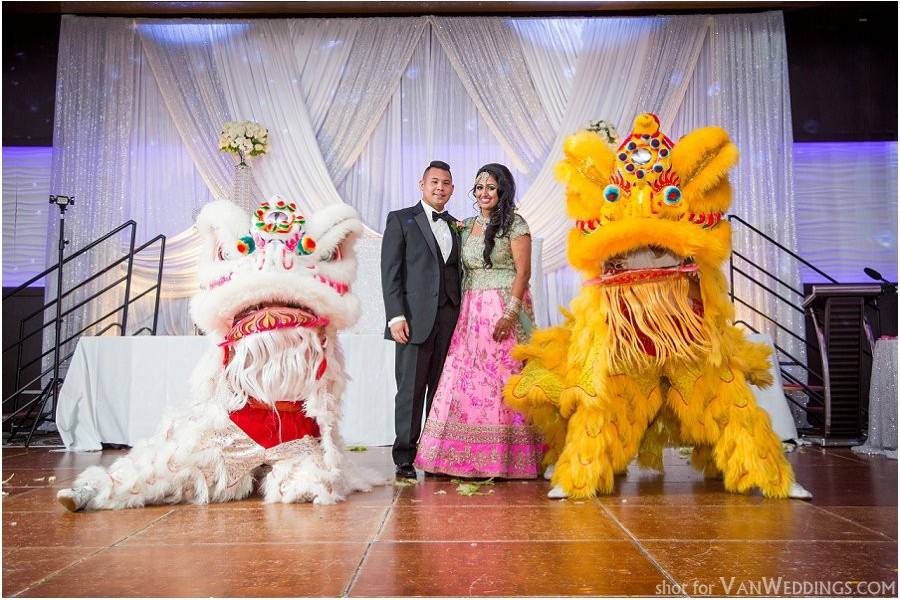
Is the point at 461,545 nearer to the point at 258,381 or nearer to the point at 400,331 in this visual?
the point at 258,381

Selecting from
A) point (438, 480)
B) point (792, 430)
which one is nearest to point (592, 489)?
point (438, 480)

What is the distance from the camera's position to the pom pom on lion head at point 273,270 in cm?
269

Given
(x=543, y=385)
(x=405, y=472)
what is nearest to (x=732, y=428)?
(x=543, y=385)

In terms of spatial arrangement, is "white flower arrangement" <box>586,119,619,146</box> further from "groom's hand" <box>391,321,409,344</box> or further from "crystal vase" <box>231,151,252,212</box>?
"groom's hand" <box>391,321,409,344</box>

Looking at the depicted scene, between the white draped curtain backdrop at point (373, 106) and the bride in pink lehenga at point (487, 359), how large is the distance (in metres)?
3.68

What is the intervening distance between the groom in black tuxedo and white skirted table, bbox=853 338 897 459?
2.38 m

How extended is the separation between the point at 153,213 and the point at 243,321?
4.90 meters

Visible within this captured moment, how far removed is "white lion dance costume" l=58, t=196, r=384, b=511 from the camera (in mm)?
2641

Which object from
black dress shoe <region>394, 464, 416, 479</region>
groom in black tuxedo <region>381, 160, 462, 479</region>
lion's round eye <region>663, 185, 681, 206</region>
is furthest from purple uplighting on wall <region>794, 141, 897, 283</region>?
black dress shoe <region>394, 464, 416, 479</region>

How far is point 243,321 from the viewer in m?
2.72

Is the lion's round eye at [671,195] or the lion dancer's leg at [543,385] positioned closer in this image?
the lion's round eye at [671,195]

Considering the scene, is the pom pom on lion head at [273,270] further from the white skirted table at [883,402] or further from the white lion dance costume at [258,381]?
the white skirted table at [883,402]

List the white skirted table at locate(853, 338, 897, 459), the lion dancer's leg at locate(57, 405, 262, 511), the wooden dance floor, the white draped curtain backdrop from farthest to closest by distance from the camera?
the white draped curtain backdrop, the white skirted table at locate(853, 338, 897, 459), the lion dancer's leg at locate(57, 405, 262, 511), the wooden dance floor

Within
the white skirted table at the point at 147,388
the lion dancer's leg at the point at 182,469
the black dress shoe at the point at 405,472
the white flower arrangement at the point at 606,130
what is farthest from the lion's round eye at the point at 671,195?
the white flower arrangement at the point at 606,130
